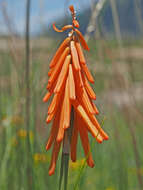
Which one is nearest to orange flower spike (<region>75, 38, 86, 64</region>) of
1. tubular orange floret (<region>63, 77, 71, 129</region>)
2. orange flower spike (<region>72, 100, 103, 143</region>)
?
tubular orange floret (<region>63, 77, 71, 129</region>)

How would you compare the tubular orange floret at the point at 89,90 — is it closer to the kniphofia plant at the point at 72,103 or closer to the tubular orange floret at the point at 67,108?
the kniphofia plant at the point at 72,103

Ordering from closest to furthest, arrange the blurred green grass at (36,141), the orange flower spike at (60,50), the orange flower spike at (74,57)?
the orange flower spike at (74,57) < the orange flower spike at (60,50) < the blurred green grass at (36,141)

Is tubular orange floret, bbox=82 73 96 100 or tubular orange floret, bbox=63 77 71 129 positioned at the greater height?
tubular orange floret, bbox=82 73 96 100

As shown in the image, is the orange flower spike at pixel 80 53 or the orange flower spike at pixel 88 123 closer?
the orange flower spike at pixel 88 123

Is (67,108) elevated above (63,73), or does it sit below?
below

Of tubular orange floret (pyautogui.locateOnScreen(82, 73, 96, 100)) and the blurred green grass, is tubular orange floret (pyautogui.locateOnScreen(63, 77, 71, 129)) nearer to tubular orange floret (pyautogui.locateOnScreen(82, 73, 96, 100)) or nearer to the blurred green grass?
tubular orange floret (pyautogui.locateOnScreen(82, 73, 96, 100))

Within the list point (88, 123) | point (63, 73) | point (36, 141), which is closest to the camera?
point (88, 123)

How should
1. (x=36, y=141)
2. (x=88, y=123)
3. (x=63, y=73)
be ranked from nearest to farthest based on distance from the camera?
(x=88, y=123), (x=63, y=73), (x=36, y=141)

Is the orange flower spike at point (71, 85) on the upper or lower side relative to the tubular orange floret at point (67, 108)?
upper

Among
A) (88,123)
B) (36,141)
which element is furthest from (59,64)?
(36,141)

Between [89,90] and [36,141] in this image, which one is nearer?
[89,90]

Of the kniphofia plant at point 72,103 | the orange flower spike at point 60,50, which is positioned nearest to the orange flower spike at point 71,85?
the kniphofia plant at point 72,103

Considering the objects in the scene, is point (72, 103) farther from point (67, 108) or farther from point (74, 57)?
point (74, 57)

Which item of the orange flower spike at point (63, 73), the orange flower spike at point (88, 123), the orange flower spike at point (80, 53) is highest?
the orange flower spike at point (80, 53)
